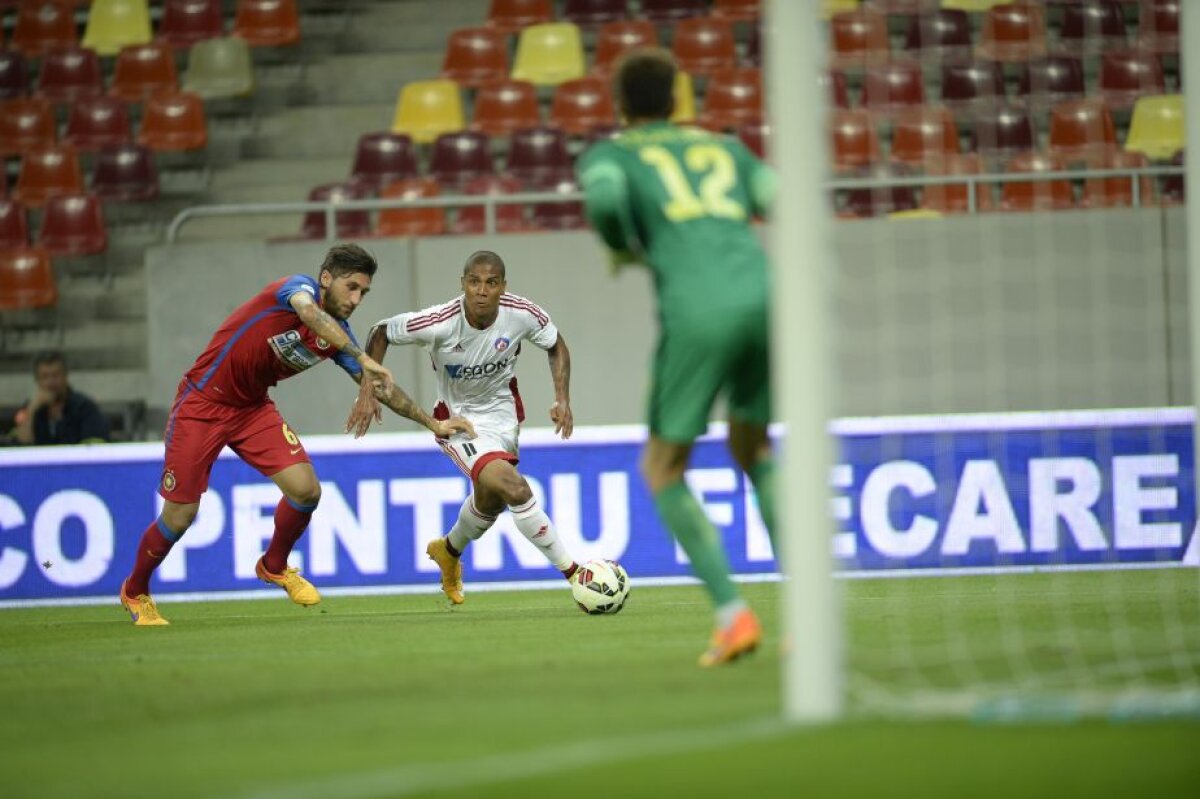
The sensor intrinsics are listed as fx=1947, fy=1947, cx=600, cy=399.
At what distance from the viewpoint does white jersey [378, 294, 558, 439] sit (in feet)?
33.0

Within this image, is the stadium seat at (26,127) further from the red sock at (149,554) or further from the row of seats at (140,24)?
the red sock at (149,554)

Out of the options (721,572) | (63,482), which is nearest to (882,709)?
(721,572)

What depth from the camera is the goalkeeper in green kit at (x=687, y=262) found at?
6.36 meters

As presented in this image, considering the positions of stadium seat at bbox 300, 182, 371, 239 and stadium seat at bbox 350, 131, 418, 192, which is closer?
stadium seat at bbox 300, 182, 371, 239

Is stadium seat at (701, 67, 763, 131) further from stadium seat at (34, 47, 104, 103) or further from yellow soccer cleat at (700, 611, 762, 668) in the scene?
yellow soccer cleat at (700, 611, 762, 668)

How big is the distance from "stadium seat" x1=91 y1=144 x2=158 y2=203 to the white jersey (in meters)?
7.25

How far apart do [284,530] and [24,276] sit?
6.70 m

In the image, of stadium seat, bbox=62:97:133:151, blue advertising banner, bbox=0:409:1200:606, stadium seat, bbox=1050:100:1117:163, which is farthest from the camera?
stadium seat, bbox=62:97:133:151

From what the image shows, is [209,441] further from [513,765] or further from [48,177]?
[48,177]

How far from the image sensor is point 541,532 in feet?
32.1

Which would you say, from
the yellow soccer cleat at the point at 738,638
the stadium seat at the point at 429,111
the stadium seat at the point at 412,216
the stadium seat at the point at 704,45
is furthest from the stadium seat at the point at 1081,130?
the yellow soccer cleat at the point at 738,638

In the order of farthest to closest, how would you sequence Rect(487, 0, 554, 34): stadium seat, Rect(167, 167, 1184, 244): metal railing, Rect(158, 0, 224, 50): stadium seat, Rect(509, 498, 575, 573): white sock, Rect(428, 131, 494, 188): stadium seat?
1. Rect(158, 0, 224, 50): stadium seat
2. Rect(487, 0, 554, 34): stadium seat
3. Rect(428, 131, 494, 188): stadium seat
4. Rect(167, 167, 1184, 244): metal railing
5. Rect(509, 498, 575, 573): white sock

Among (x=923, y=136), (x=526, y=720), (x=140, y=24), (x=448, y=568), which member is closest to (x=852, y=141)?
(x=923, y=136)

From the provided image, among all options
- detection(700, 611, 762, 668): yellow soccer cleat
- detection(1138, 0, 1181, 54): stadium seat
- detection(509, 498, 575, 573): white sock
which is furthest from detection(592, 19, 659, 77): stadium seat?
detection(700, 611, 762, 668): yellow soccer cleat
